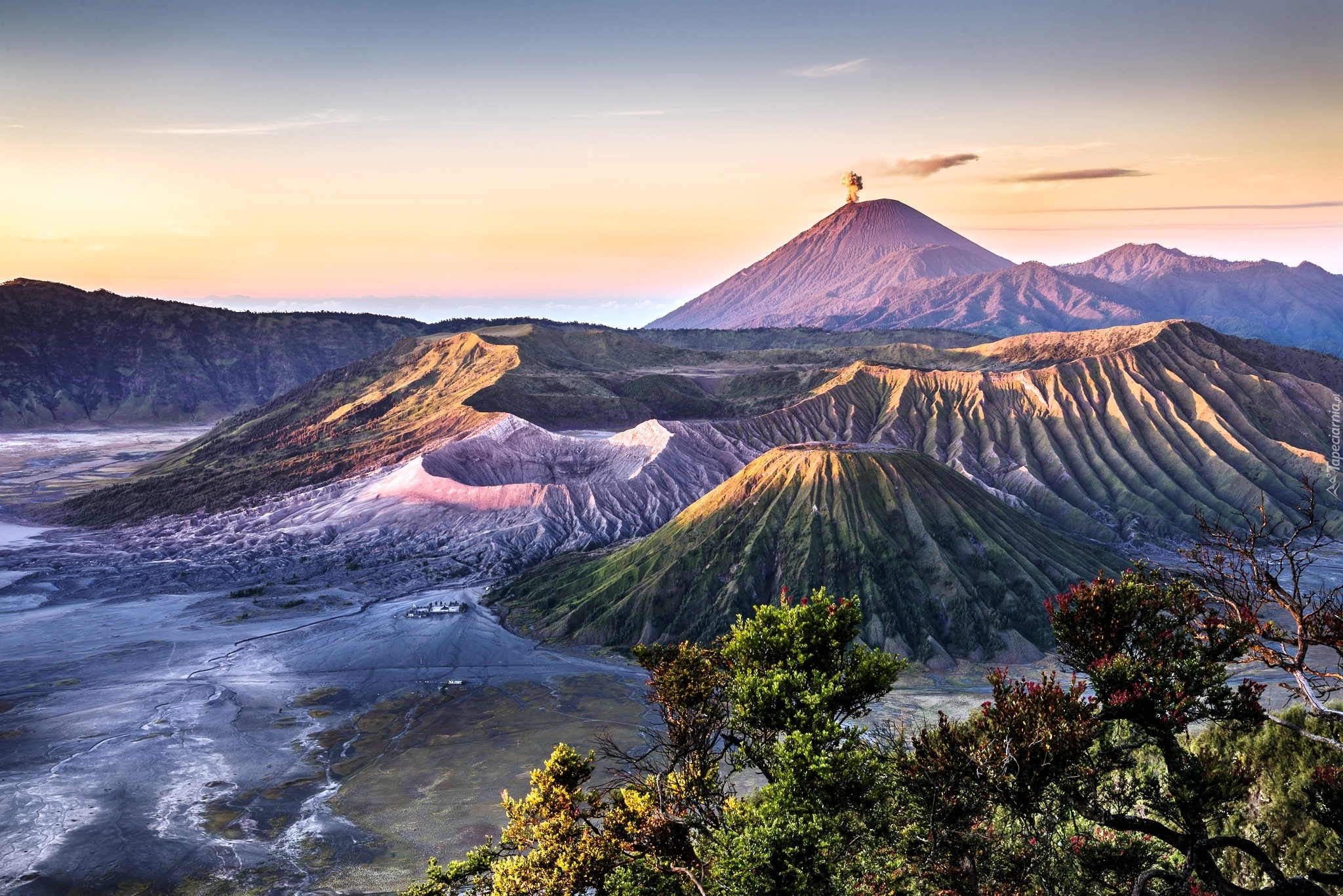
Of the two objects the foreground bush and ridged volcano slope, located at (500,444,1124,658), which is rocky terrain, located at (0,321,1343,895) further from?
the foreground bush

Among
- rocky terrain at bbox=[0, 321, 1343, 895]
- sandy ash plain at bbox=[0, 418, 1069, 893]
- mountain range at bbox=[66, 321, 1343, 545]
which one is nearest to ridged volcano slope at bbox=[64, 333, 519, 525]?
mountain range at bbox=[66, 321, 1343, 545]

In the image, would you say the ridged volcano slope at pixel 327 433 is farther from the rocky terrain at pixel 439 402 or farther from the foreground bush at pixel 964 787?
the foreground bush at pixel 964 787

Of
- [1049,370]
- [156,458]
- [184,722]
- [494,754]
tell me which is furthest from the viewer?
[156,458]

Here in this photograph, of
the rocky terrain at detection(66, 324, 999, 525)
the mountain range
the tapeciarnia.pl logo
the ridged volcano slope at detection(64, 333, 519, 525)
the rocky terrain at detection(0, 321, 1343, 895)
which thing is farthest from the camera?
the rocky terrain at detection(66, 324, 999, 525)

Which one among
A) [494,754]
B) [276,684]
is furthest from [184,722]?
[494,754]

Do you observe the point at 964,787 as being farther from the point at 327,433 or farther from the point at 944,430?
the point at 327,433

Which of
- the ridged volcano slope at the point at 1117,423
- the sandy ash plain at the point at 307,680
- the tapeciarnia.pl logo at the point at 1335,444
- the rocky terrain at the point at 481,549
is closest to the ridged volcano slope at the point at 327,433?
the rocky terrain at the point at 481,549

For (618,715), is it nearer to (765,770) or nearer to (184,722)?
(184,722)
